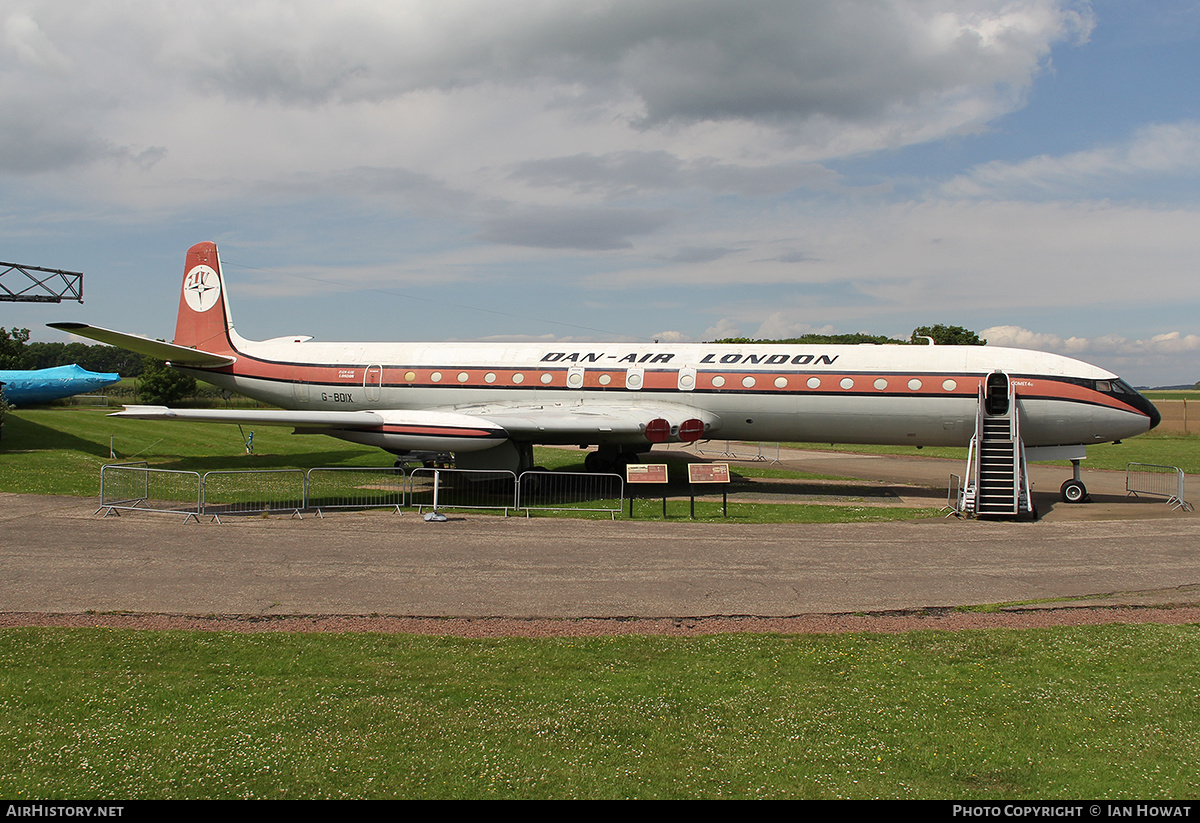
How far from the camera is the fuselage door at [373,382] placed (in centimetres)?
Result: 2309

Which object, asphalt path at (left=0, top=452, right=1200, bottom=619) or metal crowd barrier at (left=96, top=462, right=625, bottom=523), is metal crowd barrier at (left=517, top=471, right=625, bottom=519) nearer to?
metal crowd barrier at (left=96, top=462, right=625, bottom=523)

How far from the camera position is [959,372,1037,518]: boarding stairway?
56.9ft

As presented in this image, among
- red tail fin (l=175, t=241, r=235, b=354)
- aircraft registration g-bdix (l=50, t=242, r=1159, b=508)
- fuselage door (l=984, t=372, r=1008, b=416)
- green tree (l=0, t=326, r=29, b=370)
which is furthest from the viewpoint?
green tree (l=0, t=326, r=29, b=370)

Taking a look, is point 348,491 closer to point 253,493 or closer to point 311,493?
point 311,493

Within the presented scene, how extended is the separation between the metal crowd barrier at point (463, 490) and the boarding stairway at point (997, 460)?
36.2 ft

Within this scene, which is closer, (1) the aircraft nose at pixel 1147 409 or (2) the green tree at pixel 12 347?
(1) the aircraft nose at pixel 1147 409

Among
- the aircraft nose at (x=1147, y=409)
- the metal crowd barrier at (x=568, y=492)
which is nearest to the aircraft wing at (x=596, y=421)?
the metal crowd barrier at (x=568, y=492)

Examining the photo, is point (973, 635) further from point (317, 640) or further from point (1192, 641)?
point (317, 640)

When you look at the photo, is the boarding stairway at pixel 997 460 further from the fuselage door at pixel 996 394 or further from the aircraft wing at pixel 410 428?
the aircraft wing at pixel 410 428

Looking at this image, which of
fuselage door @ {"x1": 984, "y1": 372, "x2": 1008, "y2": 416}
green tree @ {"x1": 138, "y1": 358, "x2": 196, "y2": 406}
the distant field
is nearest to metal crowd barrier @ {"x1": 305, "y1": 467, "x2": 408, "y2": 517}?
fuselage door @ {"x1": 984, "y1": 372, "x2": 1008, "y2": 416}

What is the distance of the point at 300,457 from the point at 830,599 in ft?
73.5

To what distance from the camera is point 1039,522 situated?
55.4ft

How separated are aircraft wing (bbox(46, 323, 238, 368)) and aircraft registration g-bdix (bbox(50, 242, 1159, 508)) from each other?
0.21 feet
